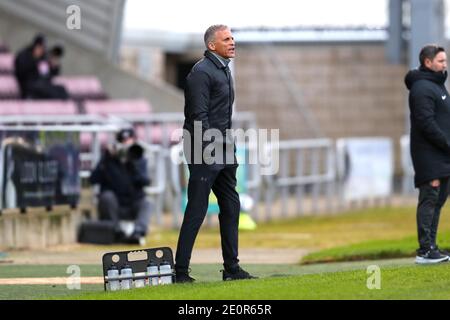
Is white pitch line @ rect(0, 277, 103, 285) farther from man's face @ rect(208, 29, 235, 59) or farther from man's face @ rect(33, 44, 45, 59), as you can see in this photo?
man's face @ rect(33, 44, 45, 59)

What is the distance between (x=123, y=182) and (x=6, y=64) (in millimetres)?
7803

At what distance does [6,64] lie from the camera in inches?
1061

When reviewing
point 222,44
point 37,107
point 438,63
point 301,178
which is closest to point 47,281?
point 222,44

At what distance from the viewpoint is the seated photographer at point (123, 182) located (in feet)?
64.8

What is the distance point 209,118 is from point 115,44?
1937 centimetres

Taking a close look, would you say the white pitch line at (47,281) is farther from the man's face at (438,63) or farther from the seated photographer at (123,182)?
the seated photographer at (123,182)

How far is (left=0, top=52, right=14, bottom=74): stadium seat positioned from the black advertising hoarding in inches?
277

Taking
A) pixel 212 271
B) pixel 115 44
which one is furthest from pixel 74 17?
pixel 212 271

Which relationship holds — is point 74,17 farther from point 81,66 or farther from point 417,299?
point 417,299

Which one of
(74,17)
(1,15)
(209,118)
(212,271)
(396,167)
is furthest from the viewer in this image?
(396,167)

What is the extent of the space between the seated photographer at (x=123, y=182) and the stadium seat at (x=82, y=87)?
25.9 ft

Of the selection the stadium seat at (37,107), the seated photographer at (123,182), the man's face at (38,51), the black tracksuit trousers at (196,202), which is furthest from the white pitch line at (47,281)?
the man's face at (38,51)
